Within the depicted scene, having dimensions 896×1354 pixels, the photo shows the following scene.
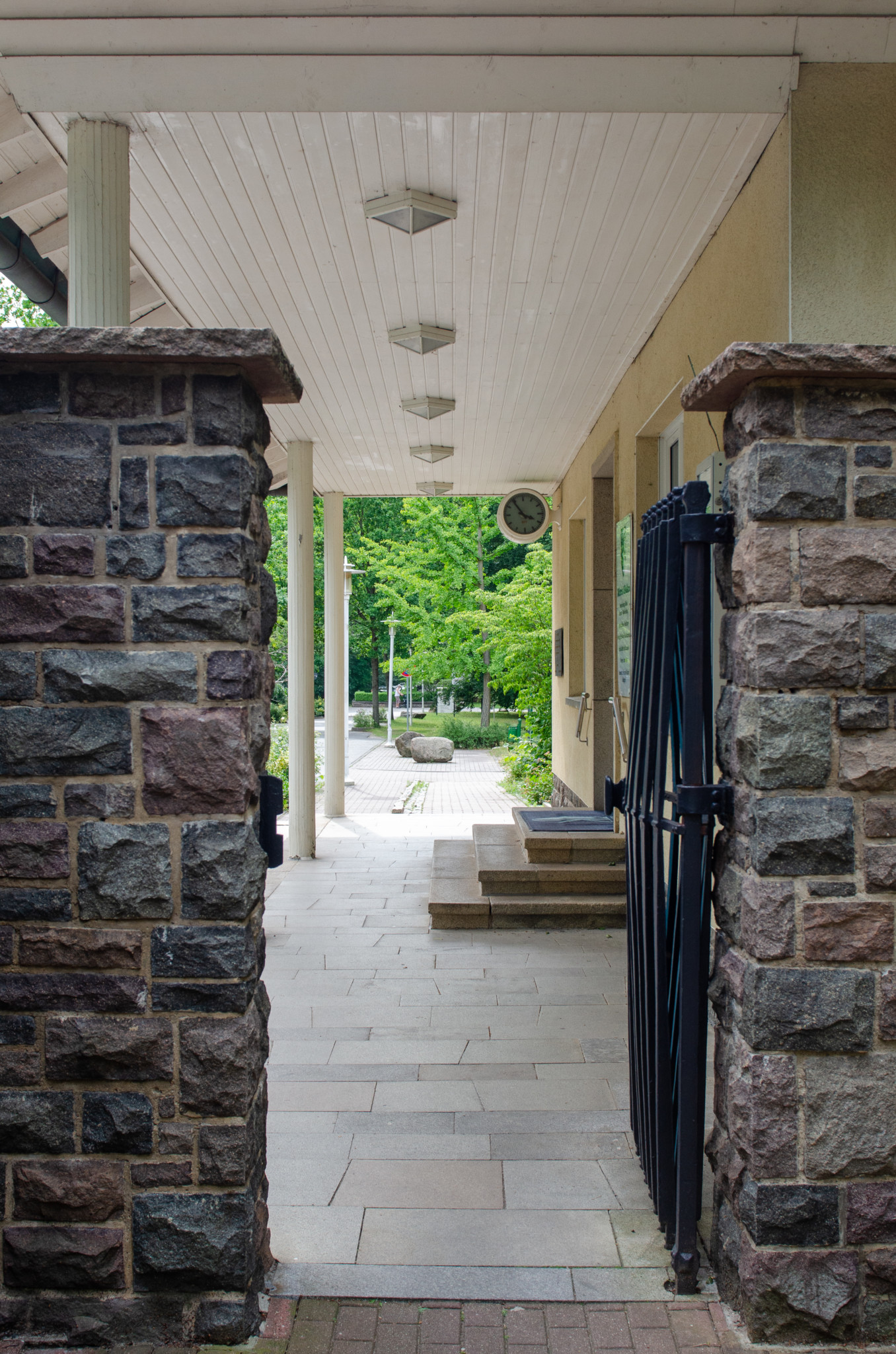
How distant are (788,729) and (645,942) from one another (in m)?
0.81

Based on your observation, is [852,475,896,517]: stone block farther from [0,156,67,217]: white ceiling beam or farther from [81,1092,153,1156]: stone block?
[0,156,67,217]: white ceiling beam

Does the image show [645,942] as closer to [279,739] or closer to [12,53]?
[12,53]

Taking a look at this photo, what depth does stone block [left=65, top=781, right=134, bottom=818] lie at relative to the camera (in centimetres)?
220

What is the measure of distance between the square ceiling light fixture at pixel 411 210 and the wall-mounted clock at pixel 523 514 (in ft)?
18.7

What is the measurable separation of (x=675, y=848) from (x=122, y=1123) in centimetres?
146

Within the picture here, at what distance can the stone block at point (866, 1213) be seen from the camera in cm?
219

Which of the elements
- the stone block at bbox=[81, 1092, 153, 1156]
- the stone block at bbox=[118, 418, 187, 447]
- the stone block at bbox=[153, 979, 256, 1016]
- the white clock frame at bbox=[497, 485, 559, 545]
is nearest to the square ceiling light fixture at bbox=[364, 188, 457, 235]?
the stone block at bbox=[118, 418, 187, 447]

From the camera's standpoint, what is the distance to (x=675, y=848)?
2418mm

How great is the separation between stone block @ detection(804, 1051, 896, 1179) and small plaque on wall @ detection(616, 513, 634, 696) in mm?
4220

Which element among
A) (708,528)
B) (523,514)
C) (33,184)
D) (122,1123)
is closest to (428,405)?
(523,514)

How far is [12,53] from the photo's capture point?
127 inches

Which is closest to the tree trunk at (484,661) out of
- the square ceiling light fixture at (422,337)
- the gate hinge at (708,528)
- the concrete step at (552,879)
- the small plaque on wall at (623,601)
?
the small plaque on wall at (623,601)

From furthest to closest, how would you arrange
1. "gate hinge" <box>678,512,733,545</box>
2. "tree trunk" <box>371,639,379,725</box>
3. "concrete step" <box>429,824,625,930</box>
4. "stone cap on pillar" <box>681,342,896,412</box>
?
"tree trunk" <box>371,639,379,725</box> < "concrete step" <box>429,824,625,930</box> < "gate hinge" <box>678,512,733,545</box> < "stone cap on pillar" <box>681,342,896,412</box>

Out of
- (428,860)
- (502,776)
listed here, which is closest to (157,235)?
(428,860)
